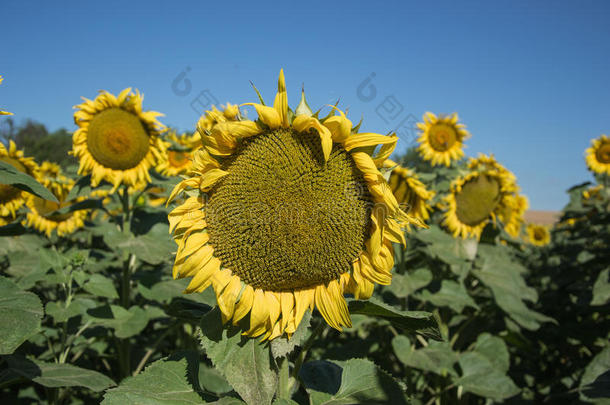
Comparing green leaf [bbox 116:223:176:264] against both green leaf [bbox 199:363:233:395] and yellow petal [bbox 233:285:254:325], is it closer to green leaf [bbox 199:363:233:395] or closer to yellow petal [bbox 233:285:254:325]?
green leaf [bbox 199:363:233:395]

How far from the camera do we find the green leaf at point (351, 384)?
1.66m

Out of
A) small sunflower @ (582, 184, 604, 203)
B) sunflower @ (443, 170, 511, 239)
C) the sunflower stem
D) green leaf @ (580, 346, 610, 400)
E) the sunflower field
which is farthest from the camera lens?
small sunflower @ (582, 184, 604, 203)

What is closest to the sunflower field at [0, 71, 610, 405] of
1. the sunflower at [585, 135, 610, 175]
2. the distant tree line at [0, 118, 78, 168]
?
the sunflower at [585, 135, 610, 175]

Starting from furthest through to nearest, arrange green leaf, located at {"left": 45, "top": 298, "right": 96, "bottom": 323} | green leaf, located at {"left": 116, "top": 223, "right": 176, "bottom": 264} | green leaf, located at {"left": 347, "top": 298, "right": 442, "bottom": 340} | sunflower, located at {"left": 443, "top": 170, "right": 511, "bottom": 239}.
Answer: sunflower, located at {"left": 443, "top": 170, "right": 511, "bottom": 239}
green leaf, located at {"left": 116, "top": 223, "right": 176, "bottom": 264}
green leaf, located at {"left": 45, "top": 298, "right": 96, "bottom": 323}
green leaf, located at {"left": 347, "top": 298, "right": 442, "bottom": 340}

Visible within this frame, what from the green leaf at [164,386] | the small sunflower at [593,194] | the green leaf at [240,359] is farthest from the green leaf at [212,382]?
the small sunflower at [593,194]

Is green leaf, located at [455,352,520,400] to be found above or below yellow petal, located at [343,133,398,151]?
below

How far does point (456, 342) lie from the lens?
16.4 ft

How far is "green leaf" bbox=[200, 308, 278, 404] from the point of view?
152 cm

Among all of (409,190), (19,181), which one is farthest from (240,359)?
(409,190)

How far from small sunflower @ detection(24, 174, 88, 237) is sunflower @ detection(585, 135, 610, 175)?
328 inches

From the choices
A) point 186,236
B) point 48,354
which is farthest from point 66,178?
point 186,236

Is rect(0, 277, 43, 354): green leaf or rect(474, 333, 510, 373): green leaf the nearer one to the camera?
rect(0, 277, 43, 354): green leaf

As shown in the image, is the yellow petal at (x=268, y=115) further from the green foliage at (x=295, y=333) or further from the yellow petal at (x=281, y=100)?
the green foliage at (x=295, y=333)

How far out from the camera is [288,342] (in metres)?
1.64
